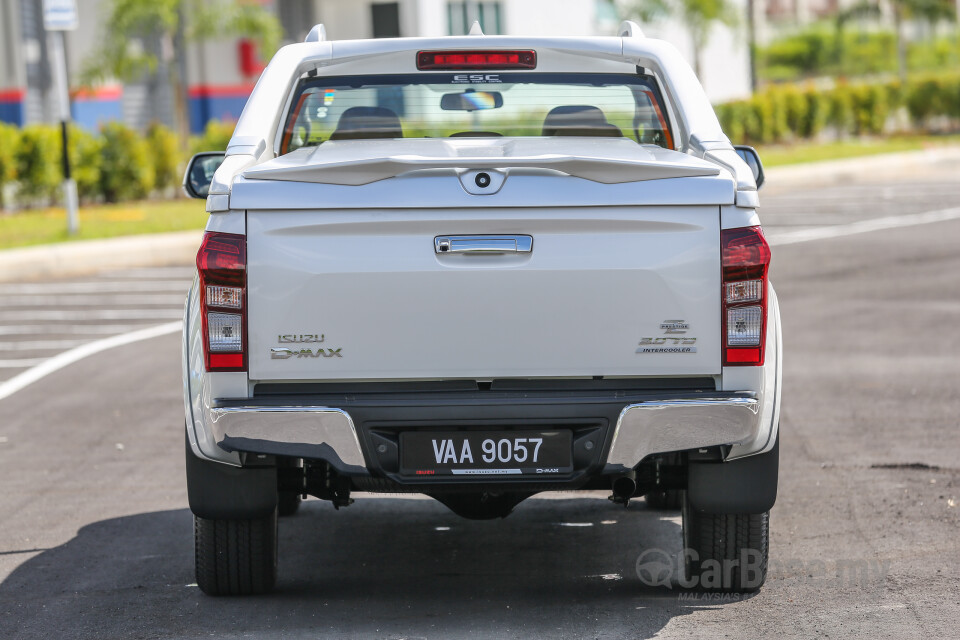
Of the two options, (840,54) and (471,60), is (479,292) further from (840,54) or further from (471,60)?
(840,54)

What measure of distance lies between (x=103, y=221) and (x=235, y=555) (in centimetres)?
1593

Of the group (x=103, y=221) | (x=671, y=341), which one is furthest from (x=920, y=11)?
(x=671, y=341)

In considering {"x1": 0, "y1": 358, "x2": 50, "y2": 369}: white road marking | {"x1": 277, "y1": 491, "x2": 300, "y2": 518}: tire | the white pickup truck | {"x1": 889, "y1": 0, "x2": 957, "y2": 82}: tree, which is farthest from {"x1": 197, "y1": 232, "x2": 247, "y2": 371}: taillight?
{"x1": 889, "y1": 0, "x2": 957, "y2": 82}: tree

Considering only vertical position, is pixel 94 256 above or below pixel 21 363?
above

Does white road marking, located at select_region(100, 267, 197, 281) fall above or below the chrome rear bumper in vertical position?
below

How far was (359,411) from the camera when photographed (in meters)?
4.39

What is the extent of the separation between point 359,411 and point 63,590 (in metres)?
1.66

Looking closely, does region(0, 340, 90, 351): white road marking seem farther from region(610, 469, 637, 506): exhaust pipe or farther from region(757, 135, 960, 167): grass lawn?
region(757, 135, 960, 167): grass lawn

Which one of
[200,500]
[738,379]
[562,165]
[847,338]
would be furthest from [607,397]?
[847,338]

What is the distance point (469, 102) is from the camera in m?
5.93

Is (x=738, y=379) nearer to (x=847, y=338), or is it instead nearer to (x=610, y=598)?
(x=610, y=598)

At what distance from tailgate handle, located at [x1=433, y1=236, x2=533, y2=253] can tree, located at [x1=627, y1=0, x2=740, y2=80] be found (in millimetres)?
32257

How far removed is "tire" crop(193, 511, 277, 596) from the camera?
4973 millimetres

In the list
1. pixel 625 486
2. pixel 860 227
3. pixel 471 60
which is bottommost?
pixel 860 227
